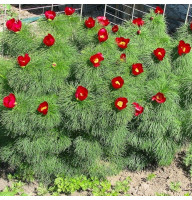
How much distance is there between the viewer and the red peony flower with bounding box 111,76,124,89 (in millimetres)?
2566

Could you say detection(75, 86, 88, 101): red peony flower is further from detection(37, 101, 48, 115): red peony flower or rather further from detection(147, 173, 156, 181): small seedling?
detection(147, 173, 156, 181): small seedling

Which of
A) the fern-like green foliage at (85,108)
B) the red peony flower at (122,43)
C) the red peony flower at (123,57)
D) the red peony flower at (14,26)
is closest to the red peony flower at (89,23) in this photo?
the fern-like green foliage at (85,108)

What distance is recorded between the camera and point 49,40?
112 inches

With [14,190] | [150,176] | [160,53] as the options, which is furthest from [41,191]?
[160,53]

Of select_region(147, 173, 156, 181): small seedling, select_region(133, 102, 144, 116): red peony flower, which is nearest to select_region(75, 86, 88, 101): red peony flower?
select_region(133, 102, 144, 116): red peony flower

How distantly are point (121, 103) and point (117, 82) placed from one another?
0.16 meters

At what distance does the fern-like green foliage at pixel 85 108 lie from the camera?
2.65 m

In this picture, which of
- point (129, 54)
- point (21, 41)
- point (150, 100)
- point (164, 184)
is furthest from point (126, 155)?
point (21, 41)

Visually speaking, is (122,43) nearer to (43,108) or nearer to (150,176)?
(43,108)

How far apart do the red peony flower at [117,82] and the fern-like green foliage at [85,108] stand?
2.7 inches

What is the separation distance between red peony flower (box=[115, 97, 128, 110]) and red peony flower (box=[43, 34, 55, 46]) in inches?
29.2
